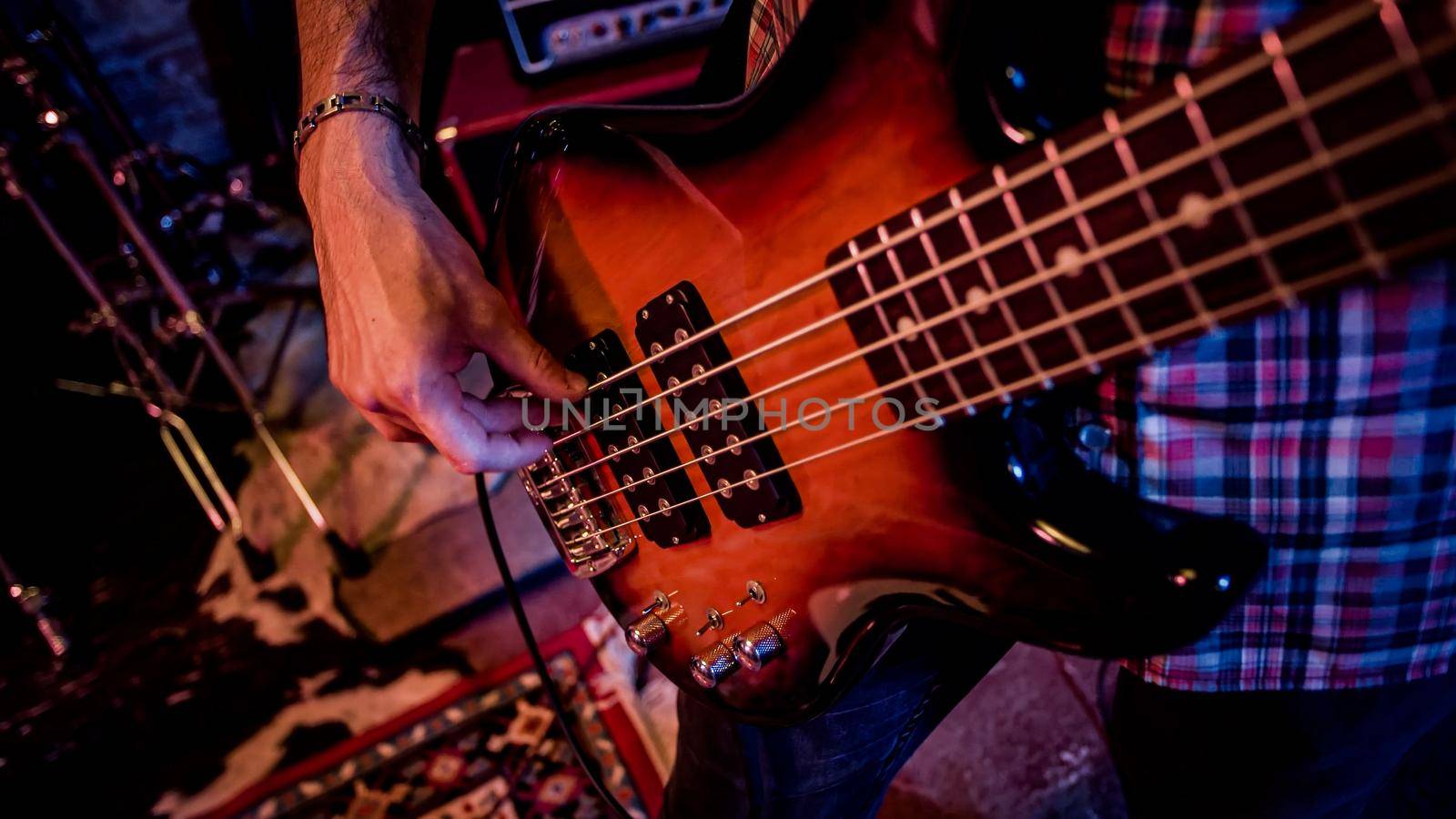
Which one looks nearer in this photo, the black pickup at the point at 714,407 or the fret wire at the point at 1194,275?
the fret wire at the point at 1194,275

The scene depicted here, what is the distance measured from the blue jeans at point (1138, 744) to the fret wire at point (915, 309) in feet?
1.04

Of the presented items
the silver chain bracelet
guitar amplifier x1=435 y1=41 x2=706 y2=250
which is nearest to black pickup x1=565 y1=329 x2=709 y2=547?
the silver chain bracelet

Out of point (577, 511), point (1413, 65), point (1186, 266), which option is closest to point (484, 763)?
point (577, 511)

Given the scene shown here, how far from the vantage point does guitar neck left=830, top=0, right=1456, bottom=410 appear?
12.0 inches

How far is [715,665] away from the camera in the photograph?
72cm

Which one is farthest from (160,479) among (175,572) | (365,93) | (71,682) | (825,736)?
(825,736)

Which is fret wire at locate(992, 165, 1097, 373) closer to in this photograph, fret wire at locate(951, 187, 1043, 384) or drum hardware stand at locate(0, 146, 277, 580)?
fret wire at locate(951, 187, 1043, 384)

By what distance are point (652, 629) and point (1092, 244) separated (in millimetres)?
630

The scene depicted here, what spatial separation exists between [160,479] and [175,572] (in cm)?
62

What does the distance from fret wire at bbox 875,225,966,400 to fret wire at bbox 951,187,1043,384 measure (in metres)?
0.05

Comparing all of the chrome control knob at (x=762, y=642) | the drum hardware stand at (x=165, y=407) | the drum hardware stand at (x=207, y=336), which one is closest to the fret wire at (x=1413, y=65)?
the chrome control knob at (x=762, y=642)

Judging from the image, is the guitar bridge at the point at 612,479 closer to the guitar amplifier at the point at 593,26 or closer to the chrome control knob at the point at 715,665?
the chrome control knob at the point at 715,665

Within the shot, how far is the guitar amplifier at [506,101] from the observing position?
1.88m

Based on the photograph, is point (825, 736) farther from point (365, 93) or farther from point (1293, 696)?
point (365, 93)
